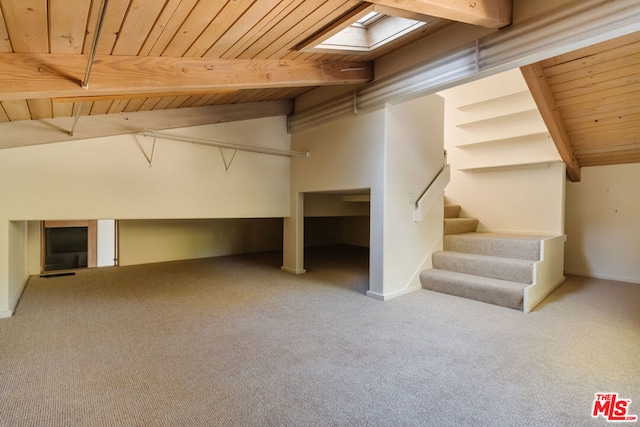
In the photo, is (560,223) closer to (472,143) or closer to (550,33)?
(472,143)

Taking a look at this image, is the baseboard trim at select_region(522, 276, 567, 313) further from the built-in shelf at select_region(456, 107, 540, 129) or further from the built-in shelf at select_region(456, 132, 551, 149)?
the built-in shelf at select_region(456, 107, 540, 129)

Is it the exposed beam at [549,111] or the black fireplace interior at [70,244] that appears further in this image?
the black fireplace interior at [70,244]

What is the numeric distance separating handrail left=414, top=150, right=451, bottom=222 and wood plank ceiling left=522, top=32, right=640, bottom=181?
125cm

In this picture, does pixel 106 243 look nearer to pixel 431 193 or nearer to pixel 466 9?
pixel 431 193

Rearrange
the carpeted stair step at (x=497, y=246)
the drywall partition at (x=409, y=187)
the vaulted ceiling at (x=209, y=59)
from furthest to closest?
the carpeted stair step at (x=497, y=246) → the drywall partition at (x=409, y=187) → the vaulted ceiling at (x=209, y=59)

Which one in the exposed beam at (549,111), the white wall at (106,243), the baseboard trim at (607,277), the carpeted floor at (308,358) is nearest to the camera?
the carpeted floor at (308,358)

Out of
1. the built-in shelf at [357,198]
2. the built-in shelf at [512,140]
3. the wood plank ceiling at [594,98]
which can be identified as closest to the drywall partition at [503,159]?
the built-in shelf at [512,140]

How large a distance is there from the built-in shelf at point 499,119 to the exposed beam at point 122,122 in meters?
3.15

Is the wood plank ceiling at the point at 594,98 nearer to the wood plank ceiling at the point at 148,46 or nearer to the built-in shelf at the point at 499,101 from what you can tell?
the built-in shelf at the point at 499,101

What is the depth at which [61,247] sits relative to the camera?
6.24 m

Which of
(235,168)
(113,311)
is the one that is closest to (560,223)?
(235,168)

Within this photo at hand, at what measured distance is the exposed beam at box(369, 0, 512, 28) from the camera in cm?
183

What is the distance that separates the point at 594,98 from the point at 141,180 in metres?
5.02

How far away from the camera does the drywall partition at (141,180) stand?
2967mm
